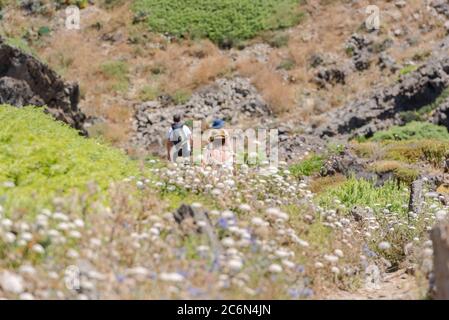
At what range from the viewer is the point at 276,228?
6.71m

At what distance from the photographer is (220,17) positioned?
35250 mm

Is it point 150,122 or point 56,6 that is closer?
point 150,122

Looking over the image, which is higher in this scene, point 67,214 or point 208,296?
point 67,214

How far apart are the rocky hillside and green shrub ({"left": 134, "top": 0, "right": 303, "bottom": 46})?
12 centimetres

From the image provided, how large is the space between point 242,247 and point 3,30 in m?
33.2

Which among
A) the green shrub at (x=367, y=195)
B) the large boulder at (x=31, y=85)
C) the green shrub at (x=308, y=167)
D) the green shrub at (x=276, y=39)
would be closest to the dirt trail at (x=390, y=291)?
the green shrub at (x=367, y=195)

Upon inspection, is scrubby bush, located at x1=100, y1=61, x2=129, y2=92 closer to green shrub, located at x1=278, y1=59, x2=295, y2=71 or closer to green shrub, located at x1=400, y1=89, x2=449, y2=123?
green shrub, located at x1=278, y1=59, x2=295, y2=71

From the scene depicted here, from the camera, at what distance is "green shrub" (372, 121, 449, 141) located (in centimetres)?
2039

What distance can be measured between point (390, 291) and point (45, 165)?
13.3 ft

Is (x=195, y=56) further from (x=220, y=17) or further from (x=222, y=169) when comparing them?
(x=222, y=169)

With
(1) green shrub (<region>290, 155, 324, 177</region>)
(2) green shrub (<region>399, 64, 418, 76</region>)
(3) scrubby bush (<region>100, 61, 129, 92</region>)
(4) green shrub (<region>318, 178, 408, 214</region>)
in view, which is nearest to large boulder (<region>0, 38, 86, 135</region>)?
(1) green shrub (<region>290, 155, 324, 177</region>)

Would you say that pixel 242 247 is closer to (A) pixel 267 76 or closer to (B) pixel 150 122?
(B) pixel 150 122

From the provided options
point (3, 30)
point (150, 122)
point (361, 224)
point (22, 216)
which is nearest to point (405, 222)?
point (361, 224)

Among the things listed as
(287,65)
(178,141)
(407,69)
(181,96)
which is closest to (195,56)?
(181,96)
